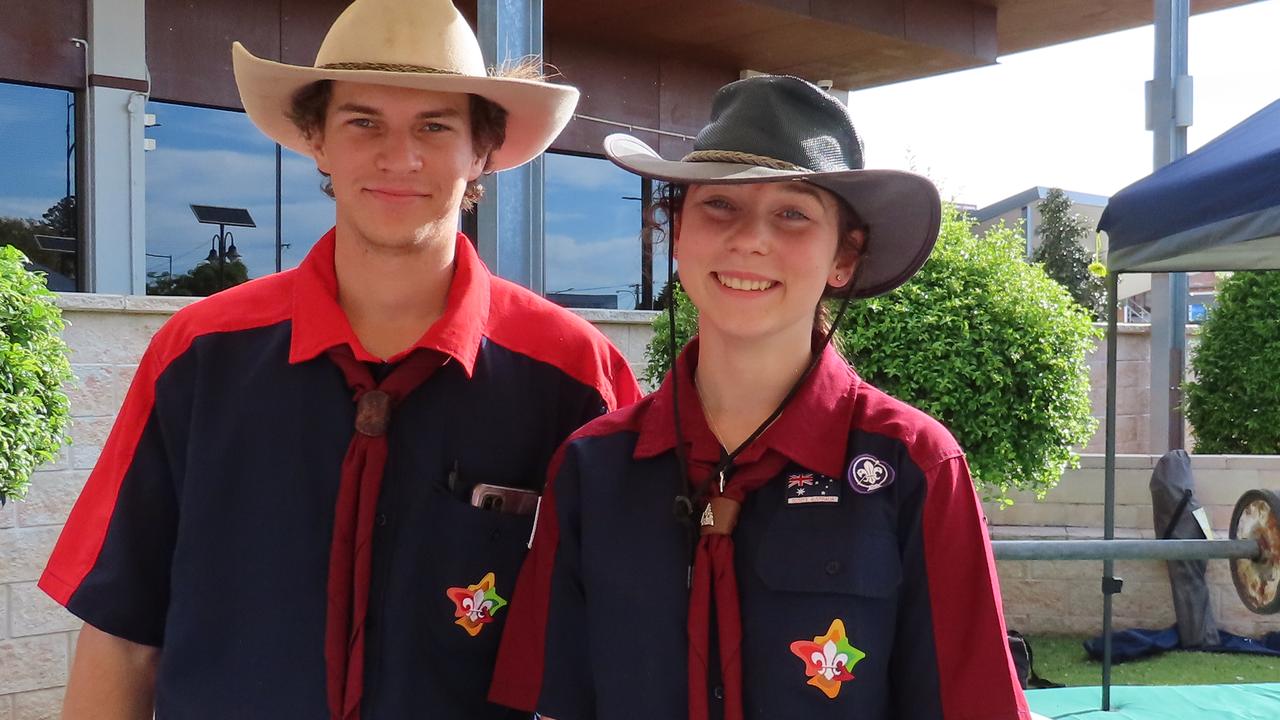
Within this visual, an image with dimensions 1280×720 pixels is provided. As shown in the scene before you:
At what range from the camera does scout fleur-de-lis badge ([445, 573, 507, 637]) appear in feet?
6.00

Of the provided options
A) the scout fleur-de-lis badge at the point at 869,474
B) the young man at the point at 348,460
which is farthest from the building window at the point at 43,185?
the scout fleur-de-lis badge at the point at 869,474

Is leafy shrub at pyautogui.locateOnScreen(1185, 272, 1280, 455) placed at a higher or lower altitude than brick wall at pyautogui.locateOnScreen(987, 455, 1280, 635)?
higher

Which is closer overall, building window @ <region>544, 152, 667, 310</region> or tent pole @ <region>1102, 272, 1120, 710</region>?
tent pole @ <region>1102, 272, 1120, 710</region>

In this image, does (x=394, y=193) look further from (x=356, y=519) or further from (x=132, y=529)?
(x=132, y=529)

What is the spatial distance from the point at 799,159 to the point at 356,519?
0.90 metres

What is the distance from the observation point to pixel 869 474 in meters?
1.63

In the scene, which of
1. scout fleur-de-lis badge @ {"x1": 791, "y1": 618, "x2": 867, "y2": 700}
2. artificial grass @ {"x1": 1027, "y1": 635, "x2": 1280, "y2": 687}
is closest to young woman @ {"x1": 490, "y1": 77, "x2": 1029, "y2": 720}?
scout fleur-de-lis badge @ {"x1": 791, "y1": 618, "x2": 867, "y2": 700}

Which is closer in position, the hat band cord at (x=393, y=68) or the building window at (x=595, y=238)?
the hat band cord at (x=393, y=68)

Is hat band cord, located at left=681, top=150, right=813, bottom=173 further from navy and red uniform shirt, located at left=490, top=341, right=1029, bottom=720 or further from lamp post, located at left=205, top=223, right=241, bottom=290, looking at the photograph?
lamp post, located at left=205, top=223, right=241, bottom=290

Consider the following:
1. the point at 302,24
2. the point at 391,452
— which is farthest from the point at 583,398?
the point at 302,24

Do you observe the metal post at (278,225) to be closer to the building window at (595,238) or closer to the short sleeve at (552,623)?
the building window at (595,238)

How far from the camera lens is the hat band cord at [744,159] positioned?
5.62 feet

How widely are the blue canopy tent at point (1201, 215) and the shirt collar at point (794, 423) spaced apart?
279cm

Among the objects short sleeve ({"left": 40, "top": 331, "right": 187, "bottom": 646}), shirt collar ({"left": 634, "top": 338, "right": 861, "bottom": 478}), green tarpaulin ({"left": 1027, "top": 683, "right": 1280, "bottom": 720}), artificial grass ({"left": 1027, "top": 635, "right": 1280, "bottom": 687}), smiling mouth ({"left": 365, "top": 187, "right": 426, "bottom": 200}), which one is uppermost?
smiling mouth ({"left": 365, "top": 187, "right": 426, "bottom": 200})
